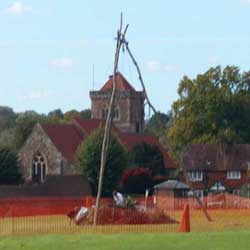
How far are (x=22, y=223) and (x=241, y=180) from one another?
208 ft

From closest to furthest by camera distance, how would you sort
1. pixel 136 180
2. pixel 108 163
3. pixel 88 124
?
pixel 108 163 → pixel 136 180 → pixel 88 124

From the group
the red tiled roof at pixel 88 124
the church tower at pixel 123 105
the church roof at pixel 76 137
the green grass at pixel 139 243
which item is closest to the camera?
the green grass at pixel 139 243

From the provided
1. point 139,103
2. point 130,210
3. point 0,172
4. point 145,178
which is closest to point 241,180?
point 145,178

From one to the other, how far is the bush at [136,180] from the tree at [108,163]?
98.0 inches

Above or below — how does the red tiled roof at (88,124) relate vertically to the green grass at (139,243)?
above

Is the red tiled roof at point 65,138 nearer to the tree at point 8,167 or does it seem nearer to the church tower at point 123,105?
the tree at point 8,167

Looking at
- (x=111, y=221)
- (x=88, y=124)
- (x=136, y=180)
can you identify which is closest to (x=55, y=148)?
(x=88, y=124)

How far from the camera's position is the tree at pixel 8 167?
A: 95.0m

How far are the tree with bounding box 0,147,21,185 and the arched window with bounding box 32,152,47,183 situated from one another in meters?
16.6

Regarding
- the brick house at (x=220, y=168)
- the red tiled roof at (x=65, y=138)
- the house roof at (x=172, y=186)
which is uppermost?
the red tiled roof at (x=65, y=138)

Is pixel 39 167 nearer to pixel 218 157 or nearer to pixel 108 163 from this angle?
pixel 218 157

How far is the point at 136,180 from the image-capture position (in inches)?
3927

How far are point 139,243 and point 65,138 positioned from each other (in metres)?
85.9

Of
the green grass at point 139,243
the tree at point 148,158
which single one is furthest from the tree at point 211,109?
the green grass at point 139,243
